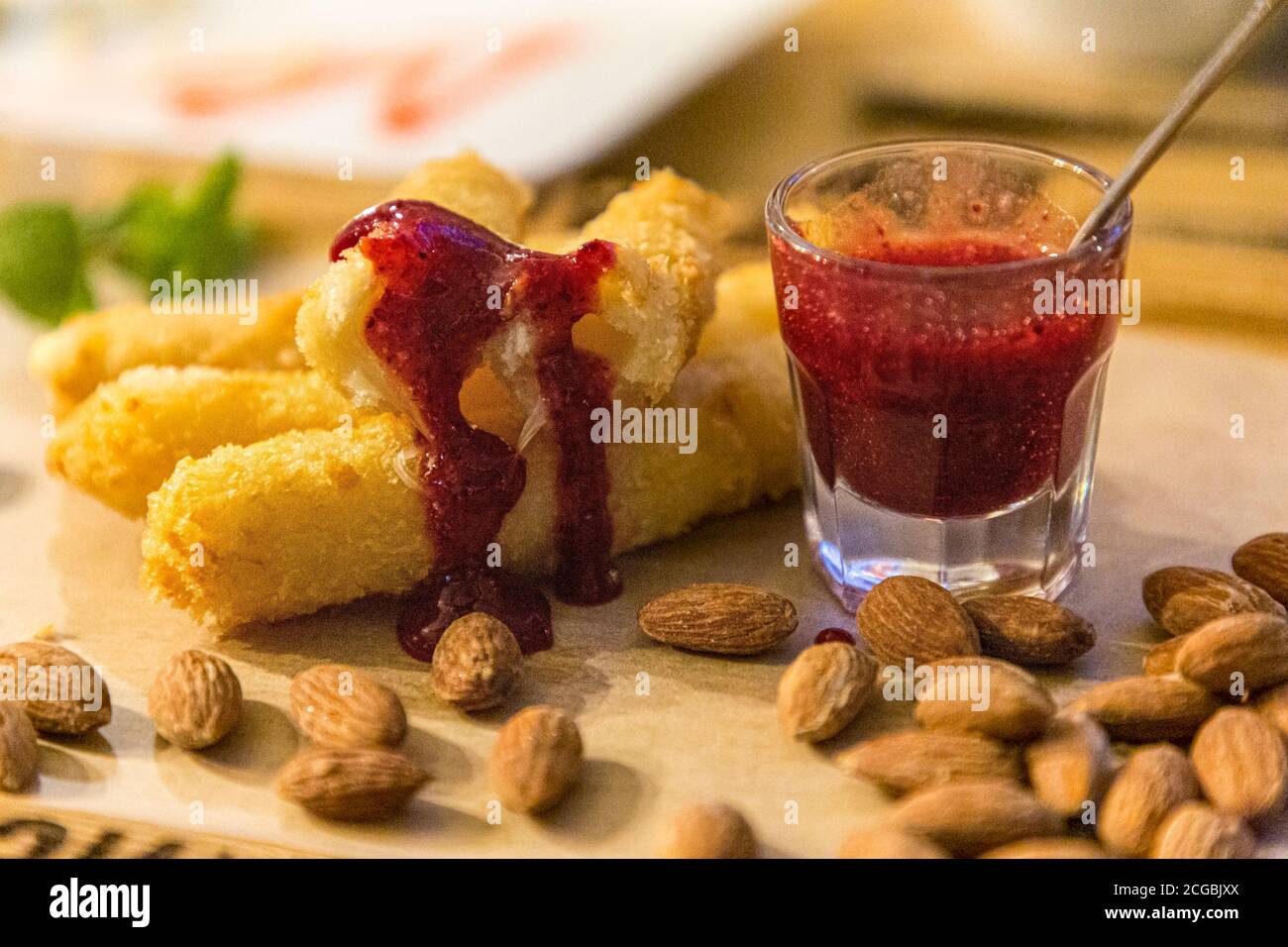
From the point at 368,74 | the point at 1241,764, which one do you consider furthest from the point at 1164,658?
the point at 368,74

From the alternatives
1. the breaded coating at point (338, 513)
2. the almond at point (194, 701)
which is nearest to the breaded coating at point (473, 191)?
the breaded coating at point (338, 513)

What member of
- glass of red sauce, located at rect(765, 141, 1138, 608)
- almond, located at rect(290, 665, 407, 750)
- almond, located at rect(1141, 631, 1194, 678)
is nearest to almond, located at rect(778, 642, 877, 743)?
glass of red sauce, located at rect(765, 141, 1138, 608)

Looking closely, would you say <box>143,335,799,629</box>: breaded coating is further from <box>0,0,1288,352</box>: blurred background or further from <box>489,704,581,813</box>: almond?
<box>0,0,1288,352</box>: blurred background

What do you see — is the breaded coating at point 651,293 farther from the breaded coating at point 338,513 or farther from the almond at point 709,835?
the almond at point 709,835

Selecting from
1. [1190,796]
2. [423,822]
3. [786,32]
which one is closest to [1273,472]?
[1190,796]

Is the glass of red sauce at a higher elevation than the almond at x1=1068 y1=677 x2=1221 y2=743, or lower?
higher

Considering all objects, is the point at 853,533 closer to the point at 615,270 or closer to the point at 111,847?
the point at 615,270
